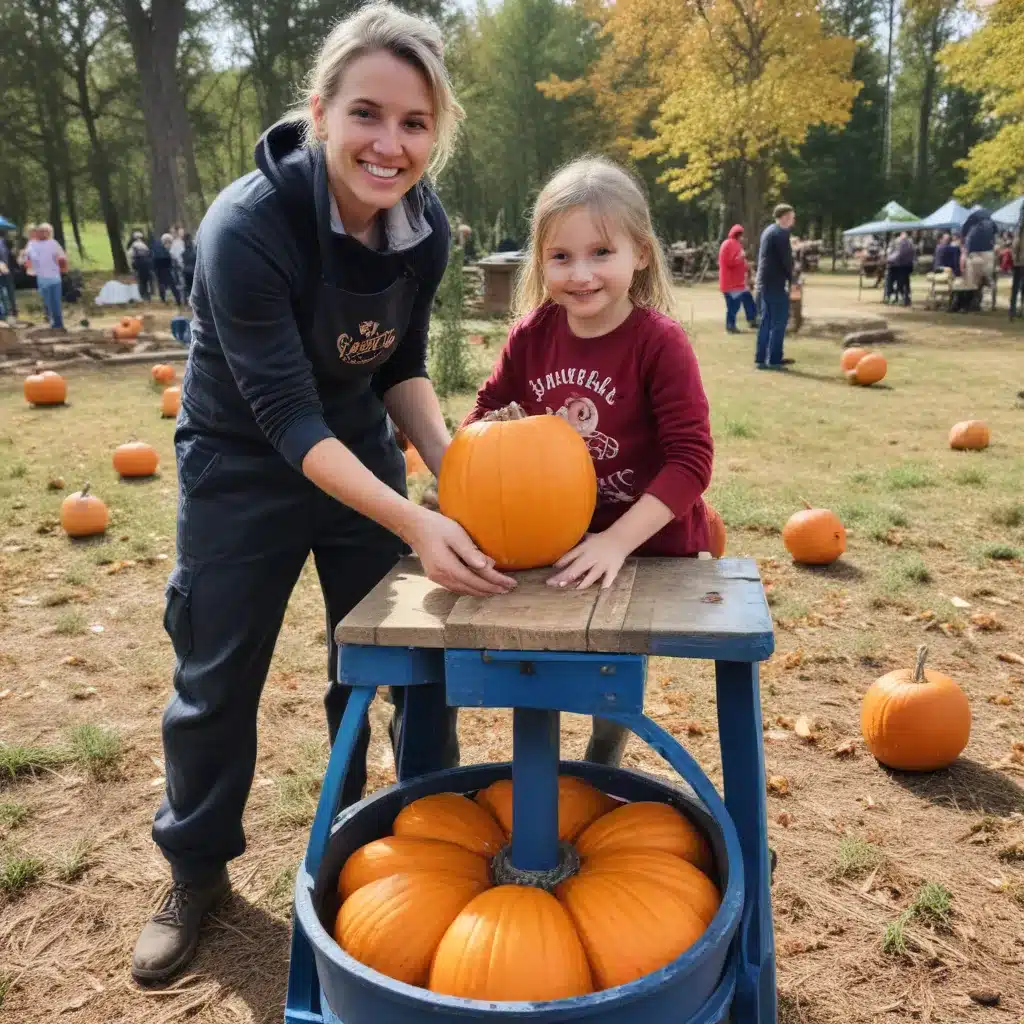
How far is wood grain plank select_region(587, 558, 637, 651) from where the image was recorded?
167cm

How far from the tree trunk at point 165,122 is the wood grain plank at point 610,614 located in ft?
86.1

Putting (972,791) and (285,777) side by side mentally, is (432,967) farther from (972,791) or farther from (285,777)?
(972,791)

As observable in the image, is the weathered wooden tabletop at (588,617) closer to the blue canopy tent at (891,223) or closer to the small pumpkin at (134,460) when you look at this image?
the small pumpkin at (134,460)

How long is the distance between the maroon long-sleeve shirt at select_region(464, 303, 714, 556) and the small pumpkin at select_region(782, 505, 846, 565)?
9.47 ft

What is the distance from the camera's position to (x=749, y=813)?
6.38 feet

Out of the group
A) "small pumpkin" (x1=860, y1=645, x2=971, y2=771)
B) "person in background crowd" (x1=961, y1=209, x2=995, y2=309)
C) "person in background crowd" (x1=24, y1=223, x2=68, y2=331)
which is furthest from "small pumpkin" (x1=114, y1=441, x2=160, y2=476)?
"person in background crowd" (x1=961, y1=209, x2=995, y2=309)

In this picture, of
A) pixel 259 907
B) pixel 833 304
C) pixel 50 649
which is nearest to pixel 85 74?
pixel 833 304

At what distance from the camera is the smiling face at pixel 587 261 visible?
2217 millimetres

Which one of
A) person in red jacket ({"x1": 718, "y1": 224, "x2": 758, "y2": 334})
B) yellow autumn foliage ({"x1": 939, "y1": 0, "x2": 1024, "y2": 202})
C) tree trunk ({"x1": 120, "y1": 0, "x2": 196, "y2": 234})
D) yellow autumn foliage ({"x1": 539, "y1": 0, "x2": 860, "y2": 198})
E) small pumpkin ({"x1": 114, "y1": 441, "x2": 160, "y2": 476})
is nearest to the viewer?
small pumpkin ({"x1": 114, "y1": 441, "x2": 160, "y2": 476})

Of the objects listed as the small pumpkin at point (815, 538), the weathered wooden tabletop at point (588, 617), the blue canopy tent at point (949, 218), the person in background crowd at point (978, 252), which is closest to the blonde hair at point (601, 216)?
the weathered wooden tabletop at point (588, 617)

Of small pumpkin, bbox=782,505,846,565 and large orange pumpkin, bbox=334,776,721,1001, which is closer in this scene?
large orange pumpkin, bbox=334,776,721,1001

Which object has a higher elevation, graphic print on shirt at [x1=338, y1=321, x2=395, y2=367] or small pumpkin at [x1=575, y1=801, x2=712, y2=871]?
graphic print on shirt at [x1=338, y1=321, x2=395, y2=367]

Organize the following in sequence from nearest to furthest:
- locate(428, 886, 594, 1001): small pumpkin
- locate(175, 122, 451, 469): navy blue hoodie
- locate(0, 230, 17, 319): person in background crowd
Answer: locate(428, 886, 594, 1001): small pumpkin, locate(175, 122, 451, 469): navy blue hoodie, locate(0, 230, 17, 319): person in background crowd

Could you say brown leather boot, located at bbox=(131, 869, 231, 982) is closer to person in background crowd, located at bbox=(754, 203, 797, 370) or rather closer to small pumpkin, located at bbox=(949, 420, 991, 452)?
small pumpkin, located at bbox=(949, 420, 991, 452)
